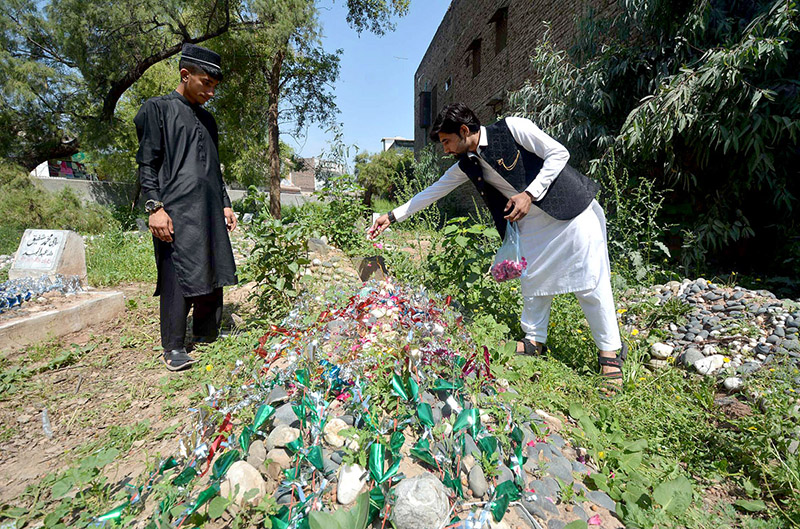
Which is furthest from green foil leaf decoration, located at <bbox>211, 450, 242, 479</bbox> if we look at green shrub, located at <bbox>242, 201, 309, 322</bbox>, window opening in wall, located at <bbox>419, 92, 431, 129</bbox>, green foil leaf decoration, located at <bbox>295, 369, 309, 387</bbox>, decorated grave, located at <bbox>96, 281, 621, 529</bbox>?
window opening in wall, located at <bbox>419, 92, 431, 129</bbox>


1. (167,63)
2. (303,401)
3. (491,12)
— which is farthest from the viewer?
(167,63)

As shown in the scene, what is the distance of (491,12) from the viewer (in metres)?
10.3

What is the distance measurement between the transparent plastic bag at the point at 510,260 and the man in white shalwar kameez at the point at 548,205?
102 millimetres

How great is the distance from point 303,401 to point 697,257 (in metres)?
4.11

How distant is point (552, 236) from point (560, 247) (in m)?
0.08

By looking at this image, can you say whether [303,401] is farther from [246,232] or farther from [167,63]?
[167,63]

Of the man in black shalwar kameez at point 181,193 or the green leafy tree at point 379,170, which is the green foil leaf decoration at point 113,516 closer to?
the man in black shalwar kameez at point 181,193

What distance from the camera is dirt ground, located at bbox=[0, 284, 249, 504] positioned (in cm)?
165

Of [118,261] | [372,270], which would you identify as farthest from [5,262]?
[372,270]

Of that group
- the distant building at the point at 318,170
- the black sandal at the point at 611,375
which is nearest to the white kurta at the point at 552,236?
the black sandal at the point at 611,375

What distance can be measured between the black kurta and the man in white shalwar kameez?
1.50 metres

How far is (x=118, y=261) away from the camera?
16.3 feet

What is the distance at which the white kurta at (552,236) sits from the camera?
209 centimetres

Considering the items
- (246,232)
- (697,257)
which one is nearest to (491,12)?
(697,257)
